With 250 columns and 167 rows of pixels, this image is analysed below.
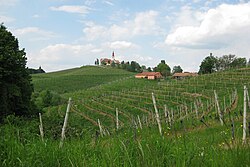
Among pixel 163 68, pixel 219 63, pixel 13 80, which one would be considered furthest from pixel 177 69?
pixel 13 80

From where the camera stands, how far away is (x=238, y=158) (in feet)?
8.46

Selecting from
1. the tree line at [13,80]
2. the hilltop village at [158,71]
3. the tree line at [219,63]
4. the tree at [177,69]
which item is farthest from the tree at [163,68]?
the tree line at [13,80]

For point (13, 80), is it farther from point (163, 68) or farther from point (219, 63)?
point (163, 68)

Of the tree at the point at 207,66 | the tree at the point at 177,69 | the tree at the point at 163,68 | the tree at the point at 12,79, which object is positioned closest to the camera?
the tree at the point at 12,79

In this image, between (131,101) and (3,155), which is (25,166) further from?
(131,101)

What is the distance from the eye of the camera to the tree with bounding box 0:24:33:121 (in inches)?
801

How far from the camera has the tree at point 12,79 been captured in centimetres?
2034

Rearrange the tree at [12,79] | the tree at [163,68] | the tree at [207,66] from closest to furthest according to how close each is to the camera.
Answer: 1. the tree at [12,79]
2. the tree at [207,66]
3. the tree at [163,68]

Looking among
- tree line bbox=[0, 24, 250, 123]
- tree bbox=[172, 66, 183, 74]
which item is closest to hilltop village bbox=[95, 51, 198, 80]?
tree bbox=[172, 66, 183, 74]

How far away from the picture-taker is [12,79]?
22.0 metres

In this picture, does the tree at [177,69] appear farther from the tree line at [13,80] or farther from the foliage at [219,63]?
the tree line at [13,80]

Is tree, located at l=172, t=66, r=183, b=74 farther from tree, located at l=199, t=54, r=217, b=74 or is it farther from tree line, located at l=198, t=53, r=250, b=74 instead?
tree, located at l=199, t=54, r=217, b=74

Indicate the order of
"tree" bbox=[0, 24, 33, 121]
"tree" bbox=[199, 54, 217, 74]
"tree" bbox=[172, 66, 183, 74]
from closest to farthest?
1. "tree" bbox=[0, 24, 33, 121]
2. "tree" bbox=[199, 54, 217, 74]
3. "tree" bbox=[172, 66, 183, 74]

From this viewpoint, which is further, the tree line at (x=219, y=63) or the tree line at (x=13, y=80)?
the tree line at (x=219, y=63)
